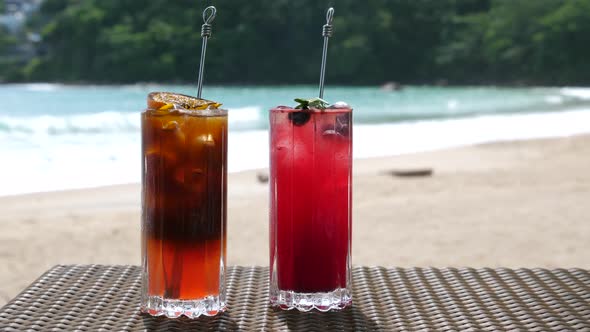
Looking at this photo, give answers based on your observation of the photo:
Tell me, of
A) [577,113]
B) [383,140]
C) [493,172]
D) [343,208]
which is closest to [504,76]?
[577,113]

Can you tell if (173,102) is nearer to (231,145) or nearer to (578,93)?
(231,145)

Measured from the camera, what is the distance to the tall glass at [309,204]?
1.41 meters

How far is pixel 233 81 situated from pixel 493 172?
1434 inches

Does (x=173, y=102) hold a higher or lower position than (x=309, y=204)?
higher

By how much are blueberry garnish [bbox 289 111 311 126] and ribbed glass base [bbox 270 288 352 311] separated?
29 cm

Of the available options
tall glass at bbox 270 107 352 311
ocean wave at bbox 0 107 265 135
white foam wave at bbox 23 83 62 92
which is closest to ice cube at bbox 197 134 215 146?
tall glass at bbox 270 107 352 311

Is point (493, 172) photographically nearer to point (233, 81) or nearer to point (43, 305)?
point (43, 305)

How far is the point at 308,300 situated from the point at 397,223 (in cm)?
442

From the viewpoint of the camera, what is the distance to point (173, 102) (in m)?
1.35

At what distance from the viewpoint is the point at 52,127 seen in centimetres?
1708

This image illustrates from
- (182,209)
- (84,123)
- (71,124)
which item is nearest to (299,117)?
(182,209)

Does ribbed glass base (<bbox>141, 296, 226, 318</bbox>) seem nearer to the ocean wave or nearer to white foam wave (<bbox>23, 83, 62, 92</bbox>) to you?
the ocean wave

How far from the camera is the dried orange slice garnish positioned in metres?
1.34

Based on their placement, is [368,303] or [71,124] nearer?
[368,303]
